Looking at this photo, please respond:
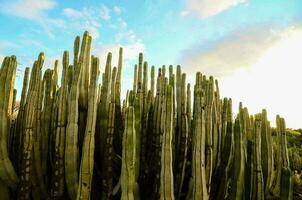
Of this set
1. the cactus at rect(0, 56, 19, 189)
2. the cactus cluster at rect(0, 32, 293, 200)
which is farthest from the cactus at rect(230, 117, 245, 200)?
the cactus at rect(0, 56, 19, 189)

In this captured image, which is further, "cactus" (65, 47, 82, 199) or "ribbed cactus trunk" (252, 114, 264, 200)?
"ribbed cactus trunk" (252, 114, 264, 200)

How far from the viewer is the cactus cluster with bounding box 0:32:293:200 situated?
3906 mm

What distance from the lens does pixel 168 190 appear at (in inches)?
131

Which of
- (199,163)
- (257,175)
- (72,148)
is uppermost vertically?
(72,148)

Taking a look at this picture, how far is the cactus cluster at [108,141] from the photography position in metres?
3.91

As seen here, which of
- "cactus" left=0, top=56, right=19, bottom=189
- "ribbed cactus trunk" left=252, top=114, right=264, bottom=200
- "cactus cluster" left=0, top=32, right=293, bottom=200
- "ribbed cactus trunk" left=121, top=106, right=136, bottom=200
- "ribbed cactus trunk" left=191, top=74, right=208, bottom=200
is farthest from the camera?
"ribbed cactus trunk" left=252, top=114, right=264, bottom=200

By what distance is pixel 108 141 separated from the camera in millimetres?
4191

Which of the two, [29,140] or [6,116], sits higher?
[6,116]

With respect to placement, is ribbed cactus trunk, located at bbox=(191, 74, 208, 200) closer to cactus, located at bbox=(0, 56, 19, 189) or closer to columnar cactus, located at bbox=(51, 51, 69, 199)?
columnar cactus, located at bbox=(51, 51, 69, 199)

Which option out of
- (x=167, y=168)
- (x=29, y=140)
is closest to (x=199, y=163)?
(x=167, y=168)

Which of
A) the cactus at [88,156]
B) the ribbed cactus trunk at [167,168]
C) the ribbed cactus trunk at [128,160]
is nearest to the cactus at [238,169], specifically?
the ribbed cactus trunk at [167,168]

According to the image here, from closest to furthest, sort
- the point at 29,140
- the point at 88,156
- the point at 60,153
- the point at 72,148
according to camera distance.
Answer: the point at 88,156
the point at 72,148
the point at 60,153
the point at 29,140

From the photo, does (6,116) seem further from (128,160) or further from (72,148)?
(128,160)

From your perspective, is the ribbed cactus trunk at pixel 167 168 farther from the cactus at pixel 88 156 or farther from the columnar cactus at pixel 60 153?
the columnar cactus at pixel 60 153
